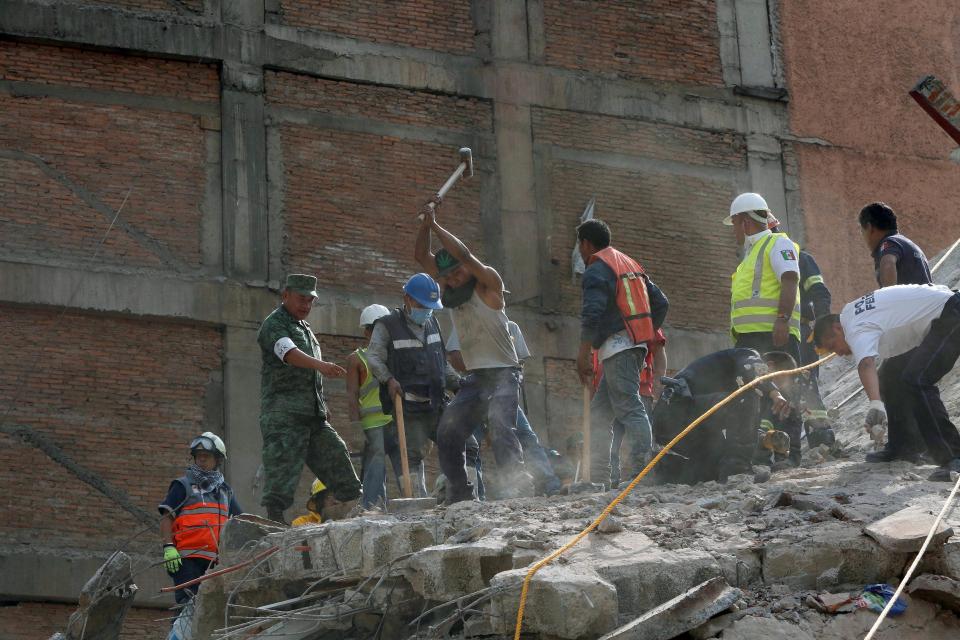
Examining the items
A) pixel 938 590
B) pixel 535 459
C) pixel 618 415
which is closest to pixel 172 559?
pixel 535 459

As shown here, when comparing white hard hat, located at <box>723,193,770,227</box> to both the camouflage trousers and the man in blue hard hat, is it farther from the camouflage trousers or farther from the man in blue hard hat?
the camouflage trousers

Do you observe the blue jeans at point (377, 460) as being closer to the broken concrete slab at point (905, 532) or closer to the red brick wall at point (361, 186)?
the broken concrete slab at point (905, 532)

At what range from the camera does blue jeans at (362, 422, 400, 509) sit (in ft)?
38.7

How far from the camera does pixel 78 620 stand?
36.5 ft

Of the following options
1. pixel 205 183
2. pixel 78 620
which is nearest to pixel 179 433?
pixel 205 183

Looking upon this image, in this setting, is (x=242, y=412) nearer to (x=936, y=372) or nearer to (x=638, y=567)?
(x=936, y=372)

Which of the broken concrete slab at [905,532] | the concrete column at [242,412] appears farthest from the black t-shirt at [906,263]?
the concrete column at [242,412]

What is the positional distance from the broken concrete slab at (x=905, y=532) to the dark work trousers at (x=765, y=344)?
2736 mm

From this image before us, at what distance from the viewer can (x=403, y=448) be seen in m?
11.3

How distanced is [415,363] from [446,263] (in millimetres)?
1888

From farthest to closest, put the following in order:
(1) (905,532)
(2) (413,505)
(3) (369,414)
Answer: (3) (369,414) → (2) (413,505) → (1) (905,532)

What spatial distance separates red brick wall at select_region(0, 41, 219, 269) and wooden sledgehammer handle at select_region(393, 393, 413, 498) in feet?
19.3

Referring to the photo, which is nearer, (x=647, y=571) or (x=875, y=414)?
(x=647, y=571)

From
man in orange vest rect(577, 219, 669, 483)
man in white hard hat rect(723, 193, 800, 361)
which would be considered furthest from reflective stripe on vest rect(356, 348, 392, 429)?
man in white hard hat rect(723, 193, 800, 361)
